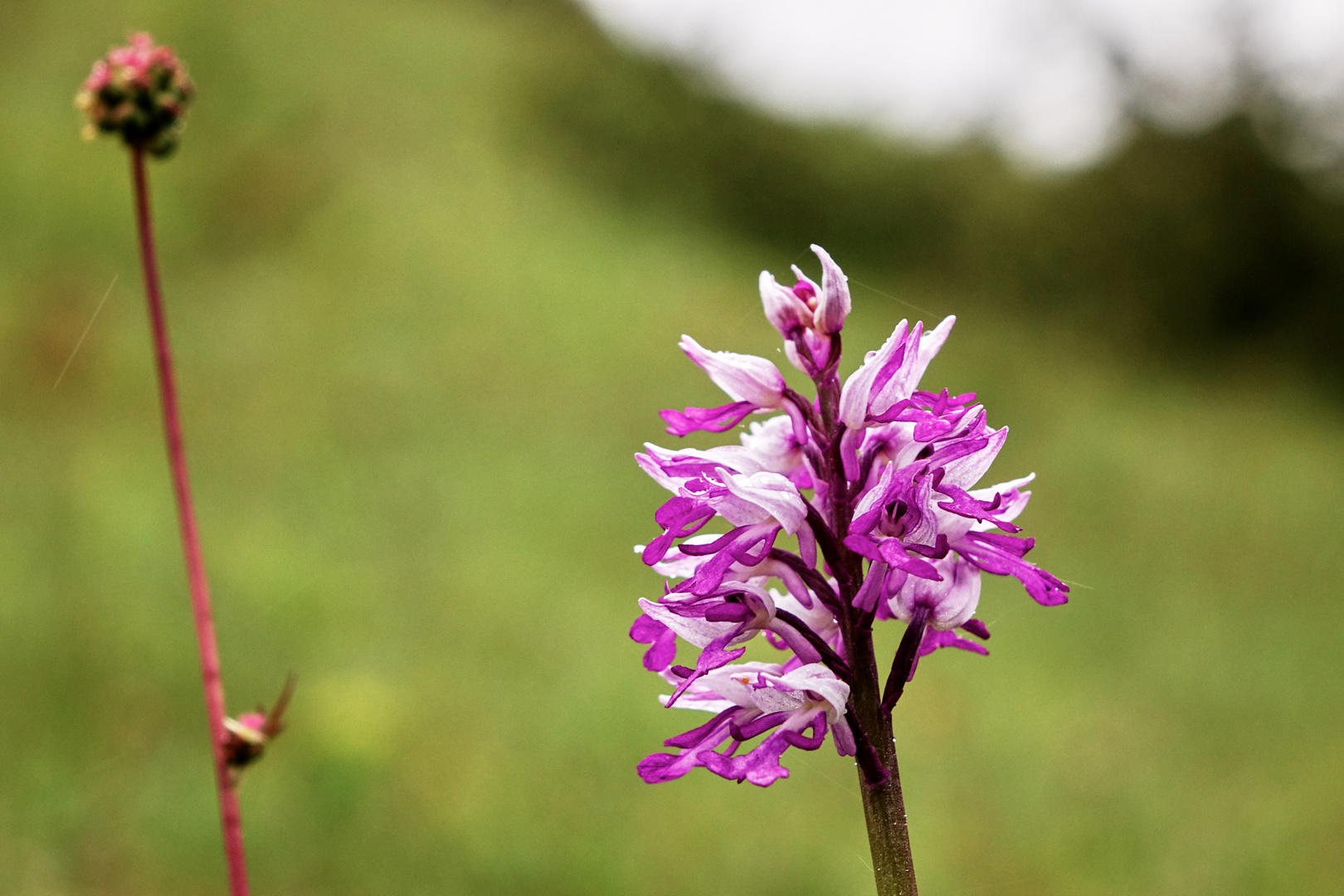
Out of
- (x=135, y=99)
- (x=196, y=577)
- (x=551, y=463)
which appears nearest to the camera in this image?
(x=196, y=577)

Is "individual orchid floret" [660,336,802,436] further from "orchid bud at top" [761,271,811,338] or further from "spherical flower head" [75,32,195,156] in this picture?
"spherical flower head" [75,32,195,156]

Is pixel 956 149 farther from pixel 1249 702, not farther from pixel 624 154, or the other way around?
pixel 1249 702

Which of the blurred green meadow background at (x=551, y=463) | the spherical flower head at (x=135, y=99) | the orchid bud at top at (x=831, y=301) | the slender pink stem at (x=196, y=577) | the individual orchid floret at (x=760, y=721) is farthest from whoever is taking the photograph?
the blurred green meadow background at (x=551, y=463)

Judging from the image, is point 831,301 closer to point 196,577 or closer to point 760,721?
point 760,721

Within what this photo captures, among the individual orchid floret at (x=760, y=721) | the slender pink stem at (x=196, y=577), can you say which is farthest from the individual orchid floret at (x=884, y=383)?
the slender pink stem at (x=196, y=577)

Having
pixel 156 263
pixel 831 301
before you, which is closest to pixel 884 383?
pixel 831 301

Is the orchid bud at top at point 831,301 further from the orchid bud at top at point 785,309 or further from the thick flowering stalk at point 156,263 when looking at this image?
the thick flowering stalk at point 156,263
